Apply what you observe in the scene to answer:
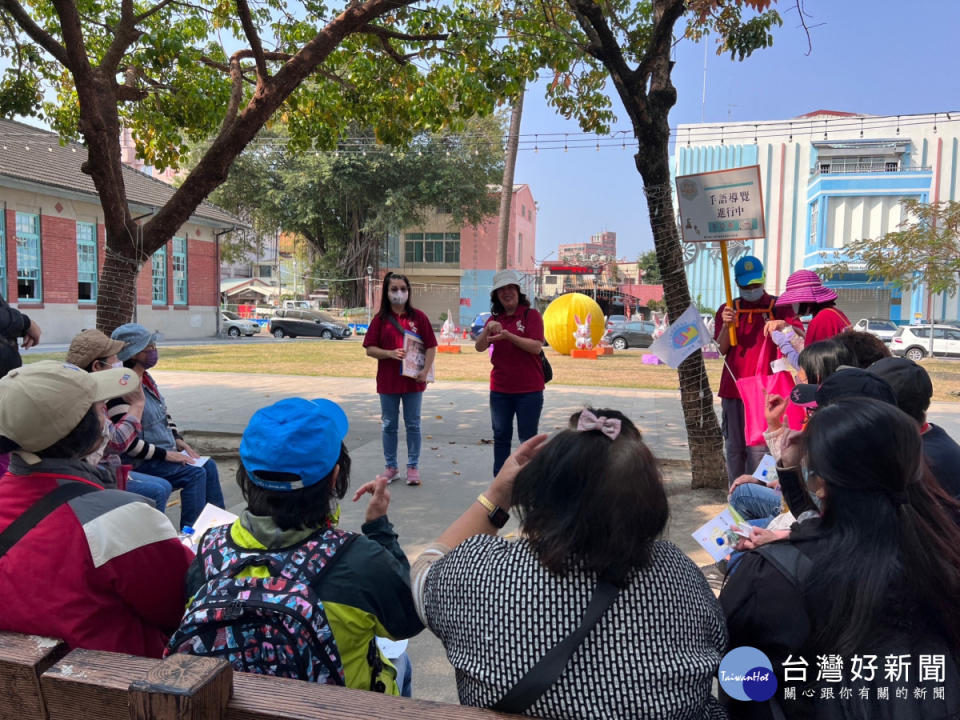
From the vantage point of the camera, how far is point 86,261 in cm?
2506

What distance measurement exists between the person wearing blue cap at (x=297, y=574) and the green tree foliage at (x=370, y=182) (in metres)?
37.8

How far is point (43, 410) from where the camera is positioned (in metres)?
1.96

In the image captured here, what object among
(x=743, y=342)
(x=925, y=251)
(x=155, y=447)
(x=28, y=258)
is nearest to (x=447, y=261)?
(x=28, y=258)

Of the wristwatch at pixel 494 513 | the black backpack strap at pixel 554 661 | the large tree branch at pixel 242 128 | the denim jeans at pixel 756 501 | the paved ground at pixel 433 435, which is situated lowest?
the paved ground at pixel 433 435

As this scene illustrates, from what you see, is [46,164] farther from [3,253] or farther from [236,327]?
[236,327]

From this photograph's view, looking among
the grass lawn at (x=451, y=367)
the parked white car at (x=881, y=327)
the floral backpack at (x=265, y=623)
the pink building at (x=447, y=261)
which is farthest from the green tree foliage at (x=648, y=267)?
the floral backpack at (x=265, y=623)

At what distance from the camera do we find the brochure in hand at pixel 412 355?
18.4 ft

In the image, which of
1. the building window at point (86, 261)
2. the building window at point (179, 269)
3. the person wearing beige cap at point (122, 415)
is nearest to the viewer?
the person wearing beige cap at point (122, 415)

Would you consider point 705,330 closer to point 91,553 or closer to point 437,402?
point 91,553

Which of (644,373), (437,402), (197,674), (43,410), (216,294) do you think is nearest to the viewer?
(197,674)

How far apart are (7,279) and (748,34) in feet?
76.6

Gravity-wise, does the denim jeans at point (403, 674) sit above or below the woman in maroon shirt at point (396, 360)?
below

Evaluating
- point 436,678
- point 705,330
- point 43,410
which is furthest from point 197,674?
point 705,330

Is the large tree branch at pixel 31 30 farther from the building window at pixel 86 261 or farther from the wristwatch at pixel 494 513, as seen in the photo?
the building window at pixel 86 261
